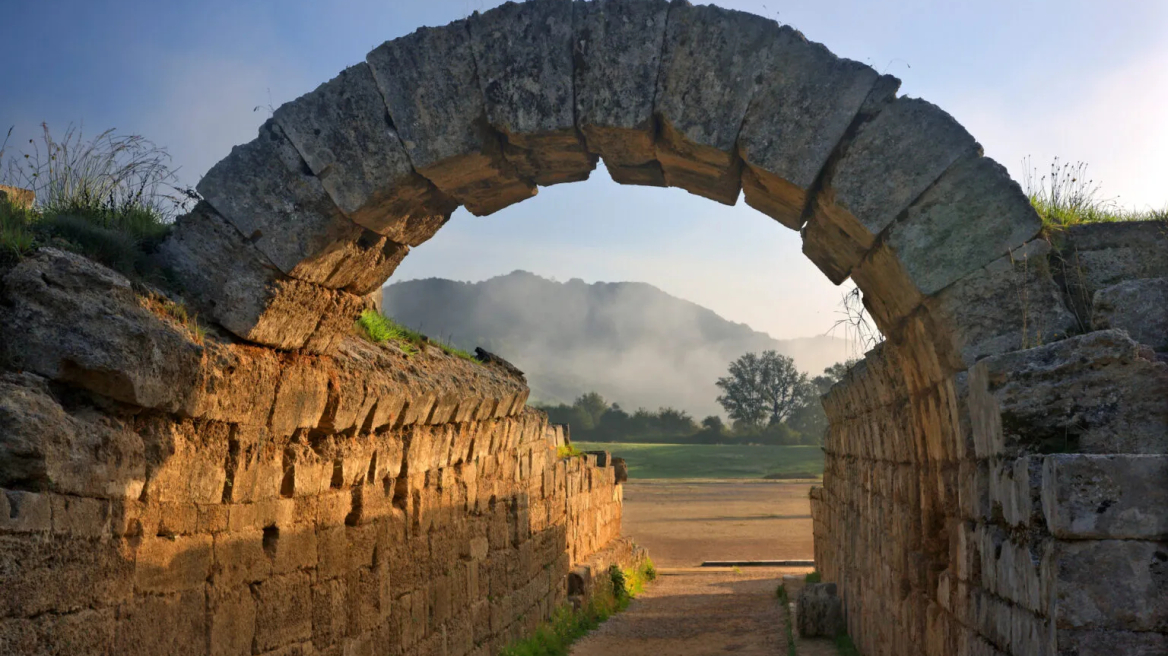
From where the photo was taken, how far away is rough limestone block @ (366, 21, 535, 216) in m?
5.46

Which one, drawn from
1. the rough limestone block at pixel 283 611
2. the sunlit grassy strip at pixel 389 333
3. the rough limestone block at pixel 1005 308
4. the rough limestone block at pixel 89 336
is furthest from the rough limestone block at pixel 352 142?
the rough limestone block at pixel 1005 308

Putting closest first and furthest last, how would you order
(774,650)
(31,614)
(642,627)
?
(31,614) < (774,650) < (642,627)

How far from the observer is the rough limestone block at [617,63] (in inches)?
209

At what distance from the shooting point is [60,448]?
3.80 meters

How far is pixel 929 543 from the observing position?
5.80m

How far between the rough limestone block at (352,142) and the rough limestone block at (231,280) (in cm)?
56

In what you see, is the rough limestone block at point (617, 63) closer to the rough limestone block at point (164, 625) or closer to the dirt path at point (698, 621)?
the rough limestone block at point (164, 625)

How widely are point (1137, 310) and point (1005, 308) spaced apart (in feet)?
1.86

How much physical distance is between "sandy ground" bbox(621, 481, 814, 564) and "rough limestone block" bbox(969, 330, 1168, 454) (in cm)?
1471

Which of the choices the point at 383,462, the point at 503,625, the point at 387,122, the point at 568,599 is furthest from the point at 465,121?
the point at 568,599

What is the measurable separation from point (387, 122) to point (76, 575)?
2819mm

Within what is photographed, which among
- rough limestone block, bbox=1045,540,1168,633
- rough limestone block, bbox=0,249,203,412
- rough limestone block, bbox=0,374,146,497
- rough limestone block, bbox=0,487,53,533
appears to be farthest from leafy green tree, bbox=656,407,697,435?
rough limestone block, bbox=0,487,53,533

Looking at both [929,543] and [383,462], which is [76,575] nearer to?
[383,462]

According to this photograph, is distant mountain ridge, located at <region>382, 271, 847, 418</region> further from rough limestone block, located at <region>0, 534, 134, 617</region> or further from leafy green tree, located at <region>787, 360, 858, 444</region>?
rough limestone block, located at <region>0, 534, 134, 617</region>
